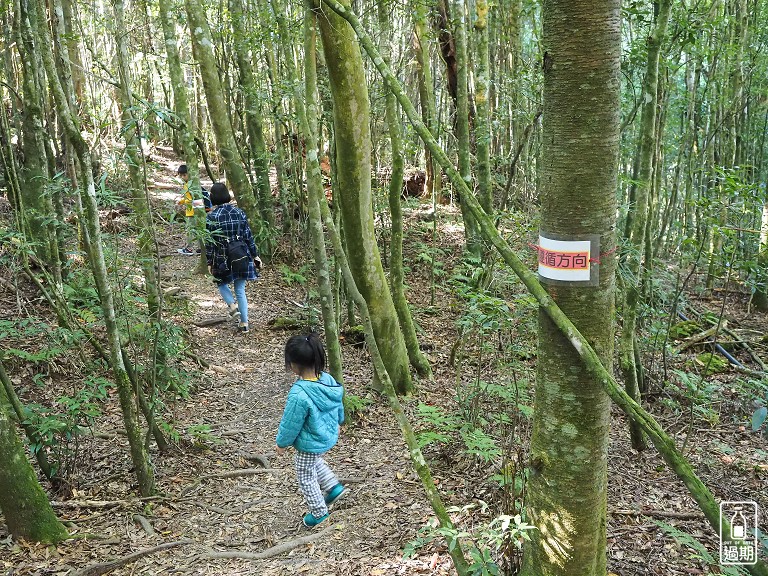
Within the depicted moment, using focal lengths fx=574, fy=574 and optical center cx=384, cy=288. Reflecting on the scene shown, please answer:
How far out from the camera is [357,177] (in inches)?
240

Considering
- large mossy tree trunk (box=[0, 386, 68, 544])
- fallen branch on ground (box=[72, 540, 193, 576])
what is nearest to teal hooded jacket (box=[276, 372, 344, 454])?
fallen branch on ground (box=[72, 540, 193, 576])

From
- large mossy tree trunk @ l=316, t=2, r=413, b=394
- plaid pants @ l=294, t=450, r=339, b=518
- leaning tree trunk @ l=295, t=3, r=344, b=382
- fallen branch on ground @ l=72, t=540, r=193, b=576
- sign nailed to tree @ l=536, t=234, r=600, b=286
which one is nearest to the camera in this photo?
sign nailed to tree @ l=536, t=234, r=600, b=286

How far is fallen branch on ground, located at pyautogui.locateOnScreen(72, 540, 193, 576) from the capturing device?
373 cm

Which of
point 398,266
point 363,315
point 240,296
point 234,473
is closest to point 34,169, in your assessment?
point 240,296

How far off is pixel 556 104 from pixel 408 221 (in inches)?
463

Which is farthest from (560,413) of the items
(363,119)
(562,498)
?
(363,119)

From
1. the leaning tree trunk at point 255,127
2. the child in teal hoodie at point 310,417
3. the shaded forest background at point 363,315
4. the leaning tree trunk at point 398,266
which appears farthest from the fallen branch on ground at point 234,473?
the leaning tree trunk at point 255,127

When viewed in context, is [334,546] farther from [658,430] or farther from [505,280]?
[505,280]

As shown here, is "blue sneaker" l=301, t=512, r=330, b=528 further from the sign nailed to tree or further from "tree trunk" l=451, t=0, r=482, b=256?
"tree trunk" l=451, t=0, r=482, b=256

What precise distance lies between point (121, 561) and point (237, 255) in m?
5.03

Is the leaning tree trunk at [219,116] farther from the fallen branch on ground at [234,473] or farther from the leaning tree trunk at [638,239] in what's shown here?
the leaning tree trunk at [638,239]

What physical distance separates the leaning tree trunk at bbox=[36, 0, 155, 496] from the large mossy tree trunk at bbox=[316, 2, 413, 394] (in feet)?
8.27

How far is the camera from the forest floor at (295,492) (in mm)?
3869

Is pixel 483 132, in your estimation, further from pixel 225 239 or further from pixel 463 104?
pixel 225 239
